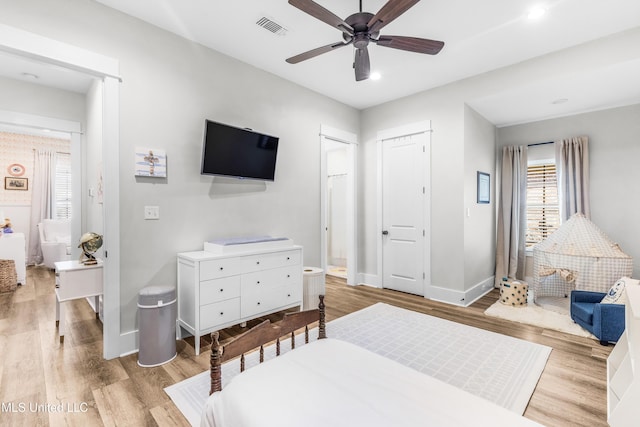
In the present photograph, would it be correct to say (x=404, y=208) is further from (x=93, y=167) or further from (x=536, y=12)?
(x=93, y=167)

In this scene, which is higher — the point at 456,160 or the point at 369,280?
the point at 456,160

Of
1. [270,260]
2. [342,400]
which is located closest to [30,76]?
[270,260]

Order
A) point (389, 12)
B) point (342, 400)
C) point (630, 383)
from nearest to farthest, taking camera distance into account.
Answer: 1. point (342, 400)
2. point (630, 383)
3. point (389, 12)

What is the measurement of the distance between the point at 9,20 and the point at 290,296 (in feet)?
10.2

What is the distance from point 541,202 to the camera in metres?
4.77

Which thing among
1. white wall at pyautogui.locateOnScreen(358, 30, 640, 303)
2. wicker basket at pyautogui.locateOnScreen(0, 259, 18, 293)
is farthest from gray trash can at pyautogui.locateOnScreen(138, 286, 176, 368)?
wicker basket at pyautogui.locateOnScreen(0, 259, 18, 293)

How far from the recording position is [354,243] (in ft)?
15.9

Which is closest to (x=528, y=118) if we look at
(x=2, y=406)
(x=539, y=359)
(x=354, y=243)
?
(x=354, y=243)

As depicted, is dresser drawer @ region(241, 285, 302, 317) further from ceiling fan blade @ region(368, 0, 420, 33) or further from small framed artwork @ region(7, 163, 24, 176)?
small framed artwork @ region(7, 163, 24, 176)

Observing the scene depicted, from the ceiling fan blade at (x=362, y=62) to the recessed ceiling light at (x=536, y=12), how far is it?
1.41m

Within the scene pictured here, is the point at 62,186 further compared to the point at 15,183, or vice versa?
the point at 62,186

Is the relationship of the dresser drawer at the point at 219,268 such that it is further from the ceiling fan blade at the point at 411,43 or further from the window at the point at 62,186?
the window at the point at 62,186

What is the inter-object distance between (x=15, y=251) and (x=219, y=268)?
4515 mm

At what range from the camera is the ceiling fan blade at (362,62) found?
2.41 m
